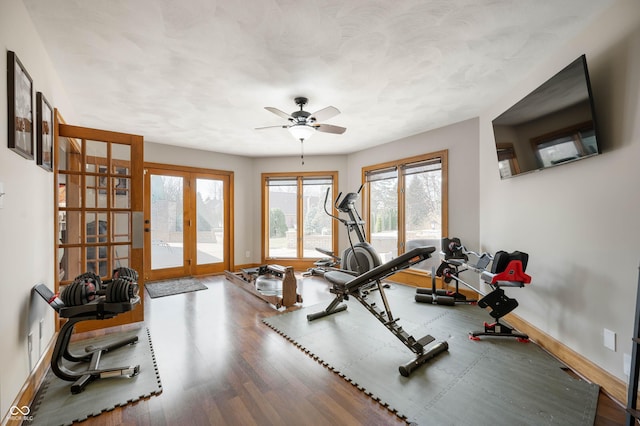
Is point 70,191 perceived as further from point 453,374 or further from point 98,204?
point 453,374

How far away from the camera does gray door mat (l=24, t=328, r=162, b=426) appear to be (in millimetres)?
1630

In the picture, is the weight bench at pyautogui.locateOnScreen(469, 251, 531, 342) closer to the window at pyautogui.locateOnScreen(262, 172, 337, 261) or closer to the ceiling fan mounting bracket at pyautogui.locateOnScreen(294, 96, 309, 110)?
the ceiling fan mounting bracket at pyautogui.locateOnScreen(294, 96, 309, 110)

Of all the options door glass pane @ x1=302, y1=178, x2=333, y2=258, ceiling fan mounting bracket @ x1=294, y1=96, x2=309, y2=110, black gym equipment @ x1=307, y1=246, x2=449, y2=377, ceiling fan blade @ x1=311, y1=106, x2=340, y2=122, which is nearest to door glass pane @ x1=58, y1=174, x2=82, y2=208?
ceiling fan mounting bracket @ x1=294, y1=96, x2=309, y2=110

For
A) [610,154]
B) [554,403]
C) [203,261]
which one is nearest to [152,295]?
[203,261]

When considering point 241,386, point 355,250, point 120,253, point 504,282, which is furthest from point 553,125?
point 120,253

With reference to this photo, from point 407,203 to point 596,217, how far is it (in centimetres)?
286

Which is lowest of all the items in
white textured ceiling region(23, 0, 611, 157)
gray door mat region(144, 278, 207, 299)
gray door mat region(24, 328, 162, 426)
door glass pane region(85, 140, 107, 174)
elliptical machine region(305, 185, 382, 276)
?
gray door mat region(144, 278, 207, 299)

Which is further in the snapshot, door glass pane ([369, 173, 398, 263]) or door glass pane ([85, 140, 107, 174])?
door glass pane ([369, 173, 398, 263])

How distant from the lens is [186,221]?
5.34 metres

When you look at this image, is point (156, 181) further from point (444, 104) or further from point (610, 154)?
point (610, 154)

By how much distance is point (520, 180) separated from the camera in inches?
115

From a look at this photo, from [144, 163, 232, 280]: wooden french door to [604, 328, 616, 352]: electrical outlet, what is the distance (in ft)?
18.4

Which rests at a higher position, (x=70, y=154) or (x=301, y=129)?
(x=301, y=129)

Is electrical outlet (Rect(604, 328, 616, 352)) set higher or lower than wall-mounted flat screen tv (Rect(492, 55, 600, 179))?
lower
